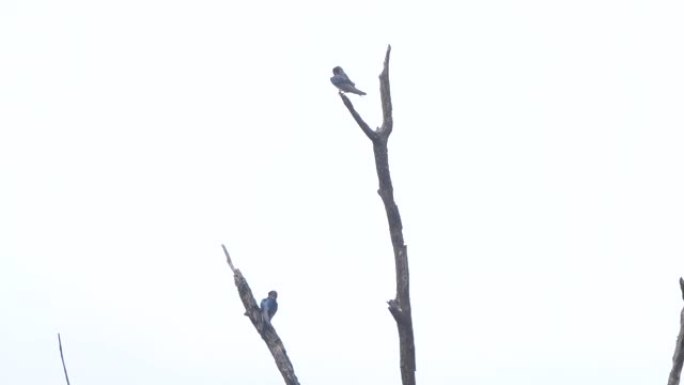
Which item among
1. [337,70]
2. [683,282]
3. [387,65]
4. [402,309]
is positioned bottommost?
[683,282]

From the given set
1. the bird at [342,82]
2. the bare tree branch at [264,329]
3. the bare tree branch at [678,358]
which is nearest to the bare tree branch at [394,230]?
the bare tree branch at [264,329]

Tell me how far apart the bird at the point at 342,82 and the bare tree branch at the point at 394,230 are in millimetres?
9903

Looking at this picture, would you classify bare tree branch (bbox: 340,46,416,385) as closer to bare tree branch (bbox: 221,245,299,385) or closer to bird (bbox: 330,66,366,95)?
bare tree branch (bbox: 221,245,299,385)

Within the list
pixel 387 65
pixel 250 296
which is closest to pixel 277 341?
pixel 250 296

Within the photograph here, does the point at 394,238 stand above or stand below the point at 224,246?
below

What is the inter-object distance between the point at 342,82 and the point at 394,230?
37.8ft

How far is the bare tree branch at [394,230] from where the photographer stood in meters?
10.4

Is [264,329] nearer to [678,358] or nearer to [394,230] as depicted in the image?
[394,230]

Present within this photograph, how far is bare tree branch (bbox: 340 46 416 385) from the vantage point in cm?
1038

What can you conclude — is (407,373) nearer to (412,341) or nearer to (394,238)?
(412,341)

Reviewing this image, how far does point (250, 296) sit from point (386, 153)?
256 centimetres

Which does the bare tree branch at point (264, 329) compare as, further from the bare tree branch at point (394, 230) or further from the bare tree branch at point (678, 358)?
the bare tree branch at point (678, 358)

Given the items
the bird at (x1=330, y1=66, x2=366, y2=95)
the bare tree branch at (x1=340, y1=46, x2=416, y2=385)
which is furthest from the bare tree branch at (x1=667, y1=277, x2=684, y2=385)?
the bird at (x1=330, y1=66, x2=366, y2=95)

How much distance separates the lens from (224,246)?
12648 mm
